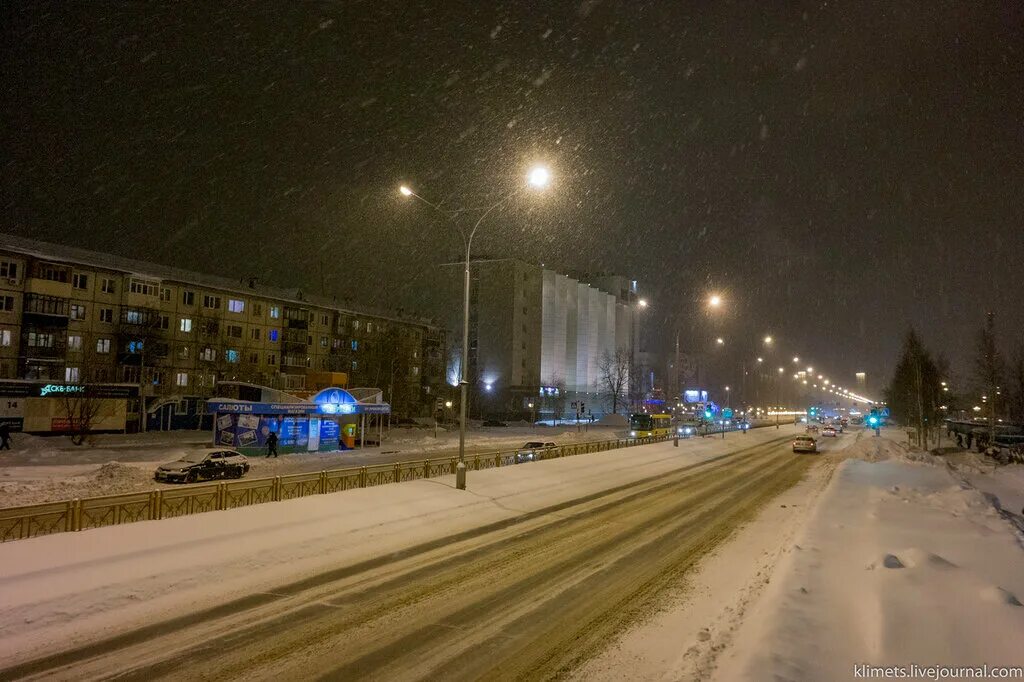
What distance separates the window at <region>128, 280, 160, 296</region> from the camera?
52188mm

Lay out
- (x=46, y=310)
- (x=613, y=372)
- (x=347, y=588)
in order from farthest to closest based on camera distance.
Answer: (x=613, y=372), (x=46, y=310), (x=347, y=588)

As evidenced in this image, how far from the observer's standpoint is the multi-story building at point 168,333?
45.6 meters

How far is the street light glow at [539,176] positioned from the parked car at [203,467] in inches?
717

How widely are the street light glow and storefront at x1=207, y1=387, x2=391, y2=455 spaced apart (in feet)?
76.6

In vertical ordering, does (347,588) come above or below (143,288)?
below

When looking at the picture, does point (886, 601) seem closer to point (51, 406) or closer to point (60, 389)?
point (51, 406)

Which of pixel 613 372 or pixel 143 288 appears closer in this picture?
pixel 143 288

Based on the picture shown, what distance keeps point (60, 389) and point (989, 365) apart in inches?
3003

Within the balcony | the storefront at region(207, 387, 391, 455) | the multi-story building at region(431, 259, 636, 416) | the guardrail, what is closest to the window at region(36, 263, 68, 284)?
the balcony

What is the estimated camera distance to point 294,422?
3756 cm

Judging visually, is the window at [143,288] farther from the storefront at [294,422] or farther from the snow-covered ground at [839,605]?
the snow-covered ground at [839,605]

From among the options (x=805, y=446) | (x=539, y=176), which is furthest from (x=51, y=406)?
(x=805, y=446)

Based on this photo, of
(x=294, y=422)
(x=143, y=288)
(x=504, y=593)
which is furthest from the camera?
(x=143, y=288)

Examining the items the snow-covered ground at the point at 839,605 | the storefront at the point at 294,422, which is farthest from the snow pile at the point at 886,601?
the storefront at the point at 294,422
